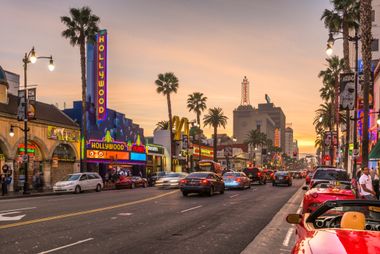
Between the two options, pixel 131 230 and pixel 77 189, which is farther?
pixel 77 189

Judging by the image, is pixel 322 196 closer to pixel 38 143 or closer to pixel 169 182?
pixel 169 182

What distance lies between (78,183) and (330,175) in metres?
19.7

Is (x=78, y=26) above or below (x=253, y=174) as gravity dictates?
above

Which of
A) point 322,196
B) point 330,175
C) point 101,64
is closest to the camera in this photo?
point 322,196

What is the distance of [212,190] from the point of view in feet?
90.6

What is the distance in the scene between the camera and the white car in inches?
1309

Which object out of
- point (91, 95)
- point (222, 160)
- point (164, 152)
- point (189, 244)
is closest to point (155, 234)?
point (189, 244)

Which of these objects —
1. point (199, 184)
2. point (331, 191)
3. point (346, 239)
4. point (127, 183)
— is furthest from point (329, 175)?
point (127, 183)

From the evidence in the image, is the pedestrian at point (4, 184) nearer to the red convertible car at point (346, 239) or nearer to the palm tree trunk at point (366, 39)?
the palm tree trunk at point (366, 39)

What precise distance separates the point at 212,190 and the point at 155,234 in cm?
1612

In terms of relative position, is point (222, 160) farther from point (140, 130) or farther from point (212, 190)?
point (212, 190)

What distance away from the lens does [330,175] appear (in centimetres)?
2266

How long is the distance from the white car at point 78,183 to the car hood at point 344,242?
102ft

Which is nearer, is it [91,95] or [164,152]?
[91,95]
